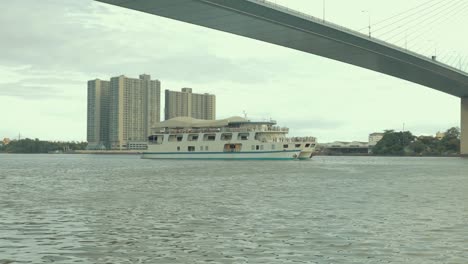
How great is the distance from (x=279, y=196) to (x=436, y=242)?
8036mm

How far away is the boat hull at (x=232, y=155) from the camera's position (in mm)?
58031

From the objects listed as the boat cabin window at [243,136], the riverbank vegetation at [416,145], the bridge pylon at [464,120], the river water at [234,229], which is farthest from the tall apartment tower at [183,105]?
the river water at [234,229]

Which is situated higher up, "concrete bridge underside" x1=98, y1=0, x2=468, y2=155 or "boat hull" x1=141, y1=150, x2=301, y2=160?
"concrete bridge underside" x1=98, y1=0, x2=468, y2=155

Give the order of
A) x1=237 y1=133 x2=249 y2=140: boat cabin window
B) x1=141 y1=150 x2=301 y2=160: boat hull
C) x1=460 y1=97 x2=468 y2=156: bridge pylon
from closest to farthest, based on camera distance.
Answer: x1=141 y1=150 x2=301 y2=160: boat hull → x1=237 y1=133 x2=249 y2=140: boat cabin window → x1=460 y1=97 x2=468 y2=156: bridge pylon

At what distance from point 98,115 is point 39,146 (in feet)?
76.2

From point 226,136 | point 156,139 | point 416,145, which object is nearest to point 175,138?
point 156,139

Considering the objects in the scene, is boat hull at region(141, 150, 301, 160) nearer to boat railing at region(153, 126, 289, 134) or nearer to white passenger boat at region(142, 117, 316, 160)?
white passenger boat at region(142, 117, 316, 160)

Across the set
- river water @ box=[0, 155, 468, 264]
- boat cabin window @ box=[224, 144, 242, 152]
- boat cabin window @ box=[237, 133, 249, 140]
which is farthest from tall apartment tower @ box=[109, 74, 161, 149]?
river water @ box=[0, 155, 468, 264]

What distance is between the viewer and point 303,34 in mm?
38656

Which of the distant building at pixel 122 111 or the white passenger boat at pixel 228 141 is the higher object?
the distant building at pixel 122 111

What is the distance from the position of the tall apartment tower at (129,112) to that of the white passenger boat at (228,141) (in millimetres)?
76942

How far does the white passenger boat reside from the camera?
5869 centimetres

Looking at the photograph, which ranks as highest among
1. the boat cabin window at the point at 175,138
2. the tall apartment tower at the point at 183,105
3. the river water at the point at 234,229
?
the tall apartment tower at the point at 183,105

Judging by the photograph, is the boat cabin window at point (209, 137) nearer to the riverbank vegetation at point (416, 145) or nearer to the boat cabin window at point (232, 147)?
the boat cabin window at point (232, 147)
